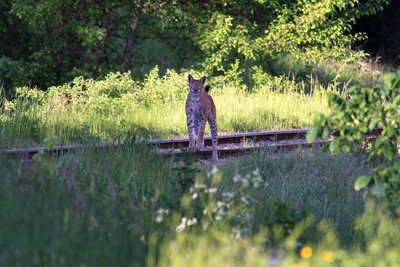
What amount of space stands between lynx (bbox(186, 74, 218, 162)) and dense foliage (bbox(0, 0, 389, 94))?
536 cm

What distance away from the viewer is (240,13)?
21844 mm

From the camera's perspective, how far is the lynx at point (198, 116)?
14.2 m

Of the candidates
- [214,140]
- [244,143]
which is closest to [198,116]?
[214,140]

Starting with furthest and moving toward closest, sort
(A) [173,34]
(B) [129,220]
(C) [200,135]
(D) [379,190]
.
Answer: (A) [173,34] < (C) [200,135] < (D) [379,190] < (B) [129,220]

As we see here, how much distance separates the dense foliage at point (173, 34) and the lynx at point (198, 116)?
5363 mm

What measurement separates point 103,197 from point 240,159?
5.77m

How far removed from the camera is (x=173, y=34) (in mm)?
21844

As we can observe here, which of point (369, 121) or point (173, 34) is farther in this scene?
→ point (173, 34)

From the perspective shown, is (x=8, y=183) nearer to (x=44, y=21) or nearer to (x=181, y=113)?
(x=181, y=113)

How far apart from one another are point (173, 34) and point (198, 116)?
25.7 ft

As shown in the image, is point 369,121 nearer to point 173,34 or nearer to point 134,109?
point 134,109

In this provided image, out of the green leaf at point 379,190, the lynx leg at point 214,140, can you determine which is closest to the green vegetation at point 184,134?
the green leaf at point 379,190

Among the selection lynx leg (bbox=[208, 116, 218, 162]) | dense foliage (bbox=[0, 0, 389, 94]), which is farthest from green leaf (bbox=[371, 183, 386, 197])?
dense foliage (bbox=[0, 0, 389, 94])

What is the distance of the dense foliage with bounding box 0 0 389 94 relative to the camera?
20.1m
